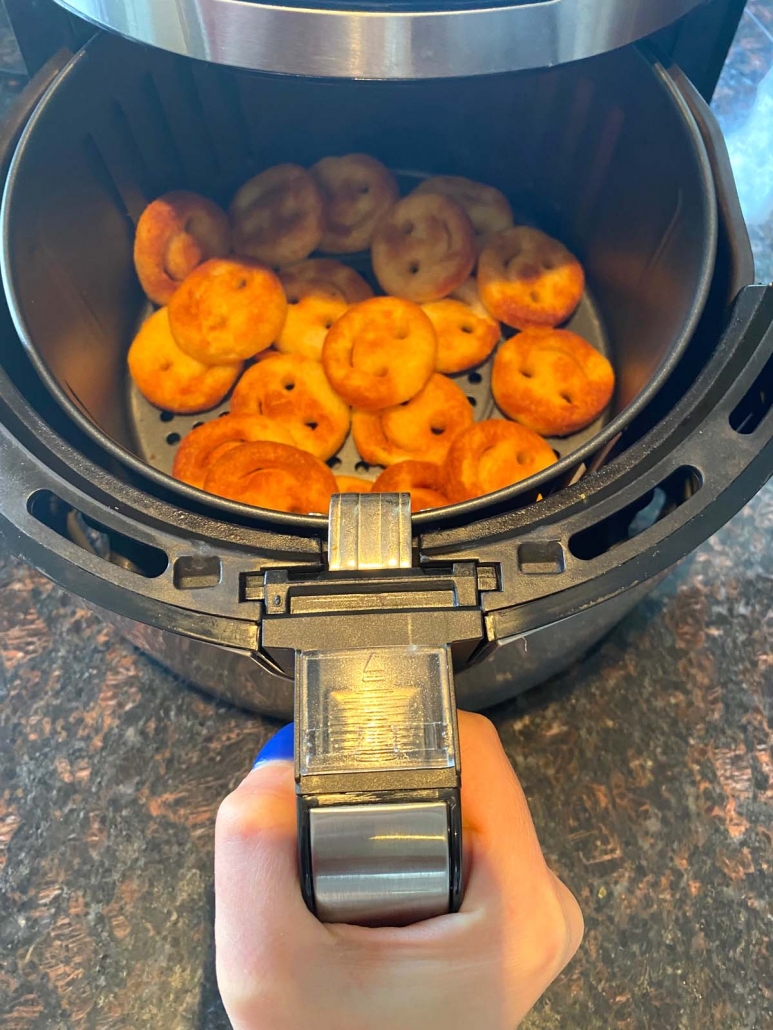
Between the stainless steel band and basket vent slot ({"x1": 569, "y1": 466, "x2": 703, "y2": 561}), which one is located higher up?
the stainless steel band

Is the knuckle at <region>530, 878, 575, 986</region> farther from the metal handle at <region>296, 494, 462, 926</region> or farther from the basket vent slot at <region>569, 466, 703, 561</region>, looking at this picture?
the basket vent slot at <region>569, 466, 703, 561</region>

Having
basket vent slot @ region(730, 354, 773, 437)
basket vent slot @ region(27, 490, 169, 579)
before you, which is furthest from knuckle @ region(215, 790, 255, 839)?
basket vent slot @ region(730, 354, 773, 437)

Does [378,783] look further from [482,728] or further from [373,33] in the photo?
[373,33]

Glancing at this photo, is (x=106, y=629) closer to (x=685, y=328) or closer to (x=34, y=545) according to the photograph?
(x=34, y=545)

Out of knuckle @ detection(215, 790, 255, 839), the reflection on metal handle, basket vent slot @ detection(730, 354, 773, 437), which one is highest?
basket vent slot @ detection(730, 354, 773, 437)

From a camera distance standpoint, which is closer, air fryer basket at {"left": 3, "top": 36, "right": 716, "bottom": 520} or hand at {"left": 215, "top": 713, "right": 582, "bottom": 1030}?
hand at {"left": 215, "top": 713, "right": 582, "bottom": 1030}

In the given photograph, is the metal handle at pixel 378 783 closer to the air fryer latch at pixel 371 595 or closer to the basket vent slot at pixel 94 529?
the air fryer latch at pixel 371 595
